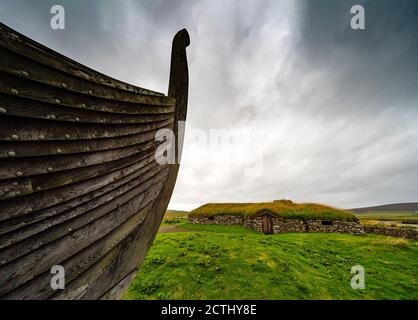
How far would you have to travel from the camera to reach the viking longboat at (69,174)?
1.74m

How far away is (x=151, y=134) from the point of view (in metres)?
3.48

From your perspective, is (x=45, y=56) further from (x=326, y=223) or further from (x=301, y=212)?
(x=326, y=223)

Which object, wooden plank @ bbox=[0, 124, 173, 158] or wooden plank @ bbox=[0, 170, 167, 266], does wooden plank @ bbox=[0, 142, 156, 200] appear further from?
wooden plank @ bbox=[0, 170, 167, 266]

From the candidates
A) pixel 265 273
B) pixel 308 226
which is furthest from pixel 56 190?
pixel 308 226

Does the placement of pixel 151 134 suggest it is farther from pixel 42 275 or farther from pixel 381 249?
pixel 381 249

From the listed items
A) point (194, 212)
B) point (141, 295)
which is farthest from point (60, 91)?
point (194, 212)

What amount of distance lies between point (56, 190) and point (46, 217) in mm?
287

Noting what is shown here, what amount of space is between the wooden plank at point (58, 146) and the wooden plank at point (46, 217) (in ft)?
1.80

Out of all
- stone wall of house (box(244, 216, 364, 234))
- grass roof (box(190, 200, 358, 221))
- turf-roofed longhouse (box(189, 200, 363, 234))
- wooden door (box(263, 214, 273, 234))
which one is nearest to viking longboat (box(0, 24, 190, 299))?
wooden door (box(263, 214, 273, 234))

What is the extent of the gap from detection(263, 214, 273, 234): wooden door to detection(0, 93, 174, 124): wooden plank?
25.1m

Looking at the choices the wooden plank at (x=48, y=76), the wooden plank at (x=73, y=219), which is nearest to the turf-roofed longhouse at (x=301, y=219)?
the wooden plank at (x=73, y=219)

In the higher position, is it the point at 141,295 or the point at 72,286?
the point at 72,286

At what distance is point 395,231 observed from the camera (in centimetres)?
2244

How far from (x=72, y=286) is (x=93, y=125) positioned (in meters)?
1.91
